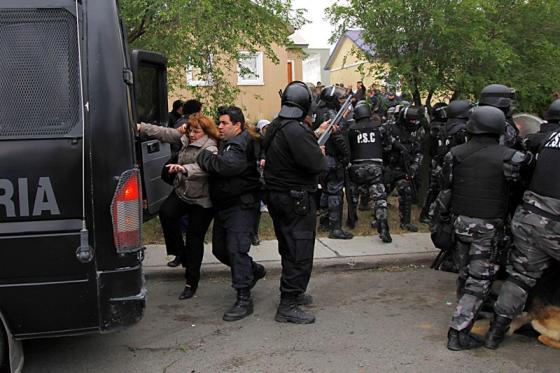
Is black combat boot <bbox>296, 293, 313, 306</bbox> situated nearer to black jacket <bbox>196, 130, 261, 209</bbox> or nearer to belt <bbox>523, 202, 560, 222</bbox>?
black jacket <bbox>196, 130, 261, 209</bbox>

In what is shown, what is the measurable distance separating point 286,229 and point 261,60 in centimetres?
1459

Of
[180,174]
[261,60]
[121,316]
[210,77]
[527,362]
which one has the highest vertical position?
[261,60]

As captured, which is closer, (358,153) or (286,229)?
(286,229)

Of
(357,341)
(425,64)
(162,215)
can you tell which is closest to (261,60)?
(425,64)

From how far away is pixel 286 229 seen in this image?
452cm

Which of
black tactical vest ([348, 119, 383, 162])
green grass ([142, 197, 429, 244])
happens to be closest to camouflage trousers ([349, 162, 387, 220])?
black tactical vest ([348, 119, 383, 162])

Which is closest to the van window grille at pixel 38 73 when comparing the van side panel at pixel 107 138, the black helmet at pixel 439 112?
the van side panel at pixel 107 138

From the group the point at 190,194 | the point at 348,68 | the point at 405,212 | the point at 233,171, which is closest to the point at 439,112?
the point at 405,212

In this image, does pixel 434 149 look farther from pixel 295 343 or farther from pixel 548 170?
pixel 295 343

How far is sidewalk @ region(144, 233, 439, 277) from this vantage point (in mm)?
6012

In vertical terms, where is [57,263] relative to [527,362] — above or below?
above

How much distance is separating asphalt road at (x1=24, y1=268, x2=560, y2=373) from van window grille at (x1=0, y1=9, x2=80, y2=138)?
1.75m

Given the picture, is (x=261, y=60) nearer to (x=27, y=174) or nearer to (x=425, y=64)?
(x=425, y=64)

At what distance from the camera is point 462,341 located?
4.00 meters
